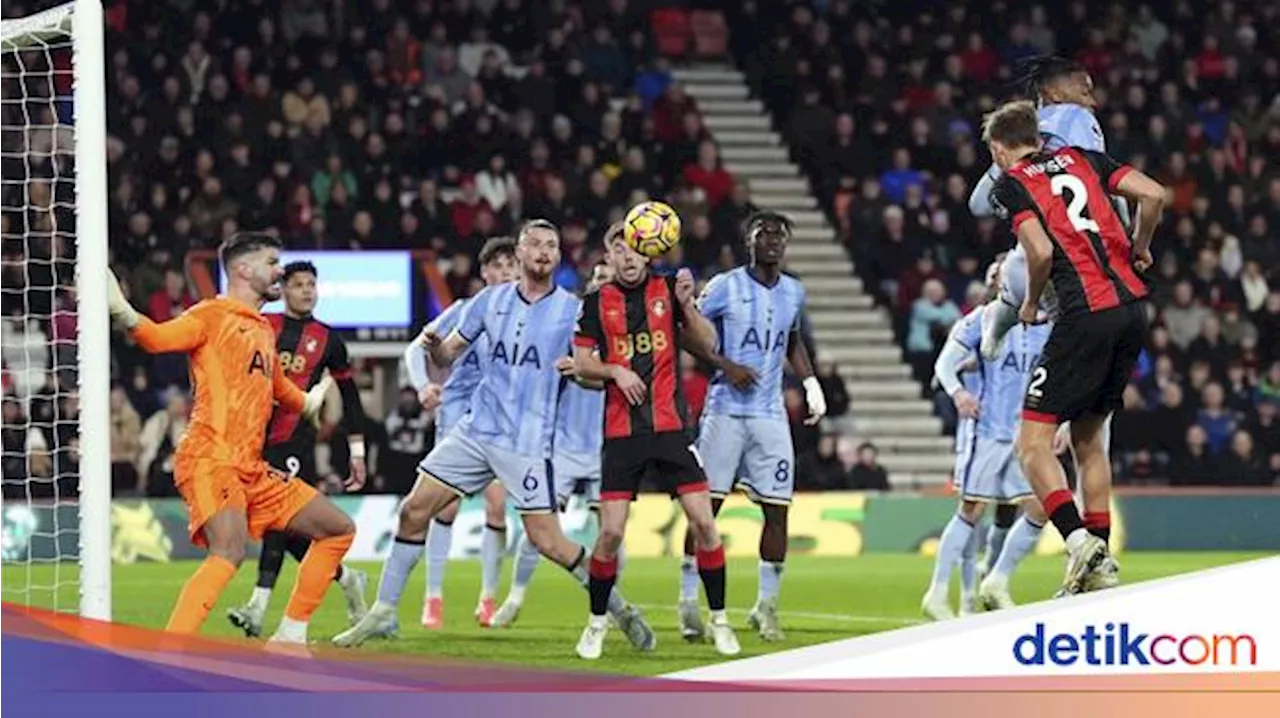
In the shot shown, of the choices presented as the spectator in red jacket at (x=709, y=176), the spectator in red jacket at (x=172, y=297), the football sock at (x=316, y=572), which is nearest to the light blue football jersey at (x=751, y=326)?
the football sock at (x=316, y=572)

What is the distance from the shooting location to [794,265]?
28.3 metres

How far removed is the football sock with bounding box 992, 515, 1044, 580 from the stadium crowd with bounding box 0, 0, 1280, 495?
28.0 ft

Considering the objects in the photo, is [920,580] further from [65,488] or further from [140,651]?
[140,651]

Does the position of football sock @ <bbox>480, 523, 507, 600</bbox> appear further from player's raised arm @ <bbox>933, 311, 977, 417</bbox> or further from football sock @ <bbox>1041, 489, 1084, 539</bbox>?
football sock @ <bbox>1041, 489, 1084, 539</bbox>

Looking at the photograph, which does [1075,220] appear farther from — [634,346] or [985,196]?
[634,346]

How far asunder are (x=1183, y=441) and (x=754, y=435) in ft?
38.3

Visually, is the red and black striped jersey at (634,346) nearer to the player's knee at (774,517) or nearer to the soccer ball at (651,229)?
the soccer ball at (651,229)

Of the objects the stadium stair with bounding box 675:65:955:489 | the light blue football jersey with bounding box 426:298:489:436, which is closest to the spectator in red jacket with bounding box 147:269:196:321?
the stadium stair with bounding box 675:65:955:489

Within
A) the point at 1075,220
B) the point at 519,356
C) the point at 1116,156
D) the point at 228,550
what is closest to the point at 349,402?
the point at 519,356

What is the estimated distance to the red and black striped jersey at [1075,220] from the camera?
1125 centimetres

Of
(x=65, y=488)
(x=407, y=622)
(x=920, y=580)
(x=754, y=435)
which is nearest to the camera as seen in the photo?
(x=754, y=435)

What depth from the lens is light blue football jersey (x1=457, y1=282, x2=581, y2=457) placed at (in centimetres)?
1343

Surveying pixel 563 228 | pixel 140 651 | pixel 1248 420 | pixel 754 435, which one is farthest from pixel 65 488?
pixel 140 651

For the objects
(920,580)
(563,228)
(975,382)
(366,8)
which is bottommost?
(920,580)
